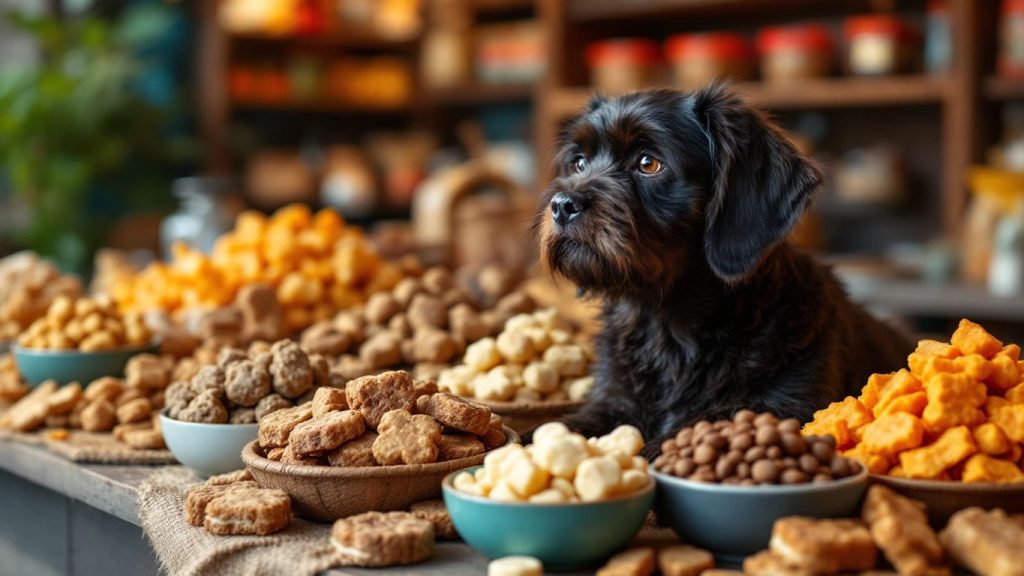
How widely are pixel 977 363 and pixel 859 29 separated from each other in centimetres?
366

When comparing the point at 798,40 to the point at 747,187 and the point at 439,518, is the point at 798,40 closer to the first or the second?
the point at 747,187

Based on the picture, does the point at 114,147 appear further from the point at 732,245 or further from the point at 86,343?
the point at 732,245

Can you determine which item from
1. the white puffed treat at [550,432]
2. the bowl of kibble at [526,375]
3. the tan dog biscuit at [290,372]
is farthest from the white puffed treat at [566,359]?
the white puffed treat at [550,432]

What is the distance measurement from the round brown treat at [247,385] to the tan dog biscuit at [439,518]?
41 centimetres

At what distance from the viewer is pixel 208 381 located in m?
1.71

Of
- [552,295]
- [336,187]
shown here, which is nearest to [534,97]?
[336,187]

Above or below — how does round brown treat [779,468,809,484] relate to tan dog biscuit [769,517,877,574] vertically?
above

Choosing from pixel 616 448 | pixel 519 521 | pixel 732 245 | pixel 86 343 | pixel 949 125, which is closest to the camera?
pixel 519 521

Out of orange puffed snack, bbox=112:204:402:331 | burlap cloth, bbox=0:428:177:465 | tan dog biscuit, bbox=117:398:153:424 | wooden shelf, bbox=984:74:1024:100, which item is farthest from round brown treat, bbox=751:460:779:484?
wooden shelf, bbox=984:74:1024:100

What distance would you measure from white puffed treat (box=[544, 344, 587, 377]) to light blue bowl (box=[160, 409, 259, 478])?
57cm

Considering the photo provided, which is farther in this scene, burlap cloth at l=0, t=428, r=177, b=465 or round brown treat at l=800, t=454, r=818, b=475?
burlap cloth at l=0, t=428, r=177, b=465

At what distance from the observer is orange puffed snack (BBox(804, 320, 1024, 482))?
4.13 feet

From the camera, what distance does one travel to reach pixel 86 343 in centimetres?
223

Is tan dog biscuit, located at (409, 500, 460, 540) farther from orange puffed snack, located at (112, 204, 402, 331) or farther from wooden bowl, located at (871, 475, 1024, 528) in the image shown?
orange puffed snack, located at (112, 204, 402, 331)
